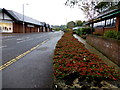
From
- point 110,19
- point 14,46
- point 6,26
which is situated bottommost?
point 14,46

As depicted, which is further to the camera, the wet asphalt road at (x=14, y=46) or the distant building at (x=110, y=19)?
the distant building at (x=110, y=19)

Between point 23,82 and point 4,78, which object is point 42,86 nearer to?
point 23,82

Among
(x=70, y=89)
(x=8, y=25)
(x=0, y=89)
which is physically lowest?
(x=0, y=89)

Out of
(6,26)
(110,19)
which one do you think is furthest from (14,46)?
(6,26)

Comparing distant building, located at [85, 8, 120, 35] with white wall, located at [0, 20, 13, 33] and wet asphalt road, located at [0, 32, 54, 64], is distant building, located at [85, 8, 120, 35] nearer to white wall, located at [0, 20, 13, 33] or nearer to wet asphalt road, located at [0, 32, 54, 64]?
wet asphalt road, located at [0, 32, 54, 64]

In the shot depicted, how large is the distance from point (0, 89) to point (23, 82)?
2.07 ft

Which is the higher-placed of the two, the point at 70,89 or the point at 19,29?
the point at 19,29

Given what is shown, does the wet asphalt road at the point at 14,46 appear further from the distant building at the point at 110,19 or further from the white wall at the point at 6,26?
the white wall at the point at 6,26

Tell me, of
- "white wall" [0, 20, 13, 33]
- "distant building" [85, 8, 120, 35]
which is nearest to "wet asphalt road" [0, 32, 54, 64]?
"distant building" [85, 8, 120, 35]

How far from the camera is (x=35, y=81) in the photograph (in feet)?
12.0

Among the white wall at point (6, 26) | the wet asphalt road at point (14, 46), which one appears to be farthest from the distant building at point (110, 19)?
the white wall at point (6, 26)

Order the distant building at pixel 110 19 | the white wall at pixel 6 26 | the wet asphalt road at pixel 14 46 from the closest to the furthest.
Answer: the wet asphalt road at pixel 14 46, the distant building at pixel 110 19, the white wall at pixel 6 26

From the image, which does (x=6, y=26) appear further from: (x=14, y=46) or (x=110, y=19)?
(x=110, y=19)

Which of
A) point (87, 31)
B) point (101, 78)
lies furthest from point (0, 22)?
point (101, 78)
